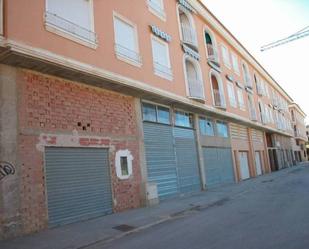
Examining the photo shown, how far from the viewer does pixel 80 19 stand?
11461 mm

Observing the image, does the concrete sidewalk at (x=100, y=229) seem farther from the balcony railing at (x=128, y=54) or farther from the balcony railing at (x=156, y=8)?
the balcony railing at (x=156, y=8)

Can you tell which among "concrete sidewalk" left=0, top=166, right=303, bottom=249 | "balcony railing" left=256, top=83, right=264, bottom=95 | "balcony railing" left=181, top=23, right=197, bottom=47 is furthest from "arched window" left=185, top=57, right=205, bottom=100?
"balcony railing" left=256, top=83, right=264, bottom=95

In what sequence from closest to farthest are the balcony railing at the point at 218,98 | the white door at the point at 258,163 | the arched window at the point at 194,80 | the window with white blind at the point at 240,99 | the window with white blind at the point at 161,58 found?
the window with white blind at the point at 161,58 < the arched window at the point at 194,80 < the balcony railing at the point at 218,98 < the window with white blind at the point at 240,99 < the white door at the point at 258,163

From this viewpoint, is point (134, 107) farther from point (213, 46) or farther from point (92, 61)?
point (213, 46)

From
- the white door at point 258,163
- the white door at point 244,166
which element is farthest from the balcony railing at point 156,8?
the white door at point 258,163

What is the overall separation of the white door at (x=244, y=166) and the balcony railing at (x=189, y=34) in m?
11.2

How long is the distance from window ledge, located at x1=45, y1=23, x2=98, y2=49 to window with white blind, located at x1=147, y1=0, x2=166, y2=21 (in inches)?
220

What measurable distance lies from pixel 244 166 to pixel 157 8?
16.1m

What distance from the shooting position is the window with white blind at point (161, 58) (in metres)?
15.7

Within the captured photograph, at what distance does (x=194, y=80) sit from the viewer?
64.3 feet

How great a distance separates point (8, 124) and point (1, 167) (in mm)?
1147

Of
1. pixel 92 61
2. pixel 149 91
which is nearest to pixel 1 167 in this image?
pixel 92 61

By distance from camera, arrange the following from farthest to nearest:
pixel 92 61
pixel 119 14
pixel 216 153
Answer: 1. pixel 216 153
2. pixel 119 14
3. pixel 92 61

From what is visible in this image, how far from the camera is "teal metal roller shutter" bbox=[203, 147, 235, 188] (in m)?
19.9
